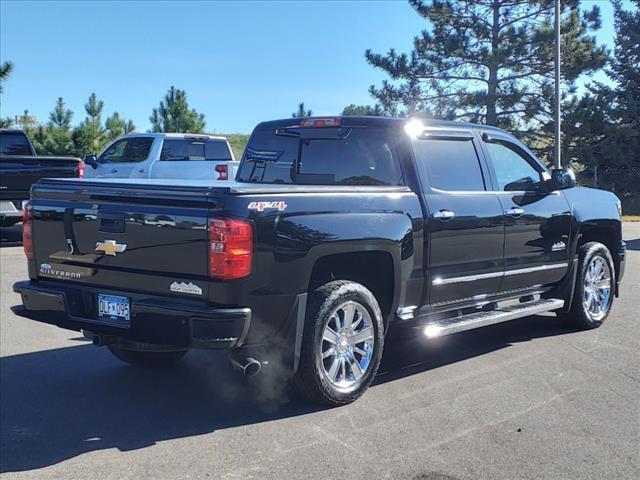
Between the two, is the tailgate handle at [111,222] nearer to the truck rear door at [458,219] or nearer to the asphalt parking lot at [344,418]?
the asphalt parking lot at [344,418]

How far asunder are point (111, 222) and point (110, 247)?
0.16 m

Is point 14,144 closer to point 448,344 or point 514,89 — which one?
point 448,344

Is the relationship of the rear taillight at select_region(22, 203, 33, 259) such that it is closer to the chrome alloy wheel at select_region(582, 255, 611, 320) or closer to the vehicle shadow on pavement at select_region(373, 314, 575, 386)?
the vehicle shadow on pavement at select_region(373, 314, 575, 386)

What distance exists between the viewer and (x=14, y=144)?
1541cm

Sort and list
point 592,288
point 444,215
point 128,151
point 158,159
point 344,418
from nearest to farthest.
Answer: point 344,418, point 444,215, point 592,288, point 158,159, point 128,151

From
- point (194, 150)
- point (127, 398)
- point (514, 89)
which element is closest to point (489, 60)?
point (514, 89)

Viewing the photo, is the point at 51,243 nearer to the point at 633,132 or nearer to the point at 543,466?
the point at 543,466

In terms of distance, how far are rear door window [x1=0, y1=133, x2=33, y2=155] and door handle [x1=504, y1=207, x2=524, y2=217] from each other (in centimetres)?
1224

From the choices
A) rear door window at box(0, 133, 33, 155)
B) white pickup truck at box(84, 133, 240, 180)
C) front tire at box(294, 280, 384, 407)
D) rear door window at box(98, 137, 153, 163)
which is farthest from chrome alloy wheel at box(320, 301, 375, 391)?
rear door window at box(98, 137, 153, 163)


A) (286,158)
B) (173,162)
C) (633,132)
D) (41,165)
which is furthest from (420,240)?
(633,132)

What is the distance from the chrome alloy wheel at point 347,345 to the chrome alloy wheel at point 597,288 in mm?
3058

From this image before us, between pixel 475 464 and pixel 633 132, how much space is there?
34262 millimetres

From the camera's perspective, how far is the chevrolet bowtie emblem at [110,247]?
14.8 ft

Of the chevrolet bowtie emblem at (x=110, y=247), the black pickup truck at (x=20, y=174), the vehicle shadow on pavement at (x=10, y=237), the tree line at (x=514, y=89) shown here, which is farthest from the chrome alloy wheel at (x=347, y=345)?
the tree line at (x=514, y=89)
